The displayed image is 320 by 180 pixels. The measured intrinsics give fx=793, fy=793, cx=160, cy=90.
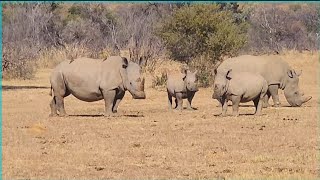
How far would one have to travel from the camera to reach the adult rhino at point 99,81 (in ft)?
61.5

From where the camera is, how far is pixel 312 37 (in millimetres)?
64812

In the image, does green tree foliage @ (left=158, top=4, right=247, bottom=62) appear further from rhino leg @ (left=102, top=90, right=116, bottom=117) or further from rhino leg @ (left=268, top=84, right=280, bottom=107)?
rhino leg @ (left=102, top=90, right=116, bottom=117)

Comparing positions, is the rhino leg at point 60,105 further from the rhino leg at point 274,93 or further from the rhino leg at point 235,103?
the rhino leg at point 274,93

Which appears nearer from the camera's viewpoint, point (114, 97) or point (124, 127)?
point (124, 127)

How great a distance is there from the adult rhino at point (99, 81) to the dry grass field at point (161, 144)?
53 cm

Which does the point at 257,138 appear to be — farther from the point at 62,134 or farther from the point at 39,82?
the point at 39,82

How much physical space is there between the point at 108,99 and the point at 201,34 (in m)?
13.7

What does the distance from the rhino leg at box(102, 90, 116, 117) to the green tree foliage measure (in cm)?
1329

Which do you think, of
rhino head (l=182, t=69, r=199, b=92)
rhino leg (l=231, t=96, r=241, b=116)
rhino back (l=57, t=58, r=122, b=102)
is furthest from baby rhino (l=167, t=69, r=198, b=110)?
rhino back (l=57, t=58, r=122, b=102)

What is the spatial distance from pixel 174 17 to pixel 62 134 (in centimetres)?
1781

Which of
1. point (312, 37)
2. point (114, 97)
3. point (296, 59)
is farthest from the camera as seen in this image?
point (312, 37)

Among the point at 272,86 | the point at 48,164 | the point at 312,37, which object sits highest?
the point at 48,164

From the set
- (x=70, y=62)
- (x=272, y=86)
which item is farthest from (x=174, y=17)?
(x=70, y=62)

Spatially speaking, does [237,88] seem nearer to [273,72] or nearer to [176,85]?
[176,85]
